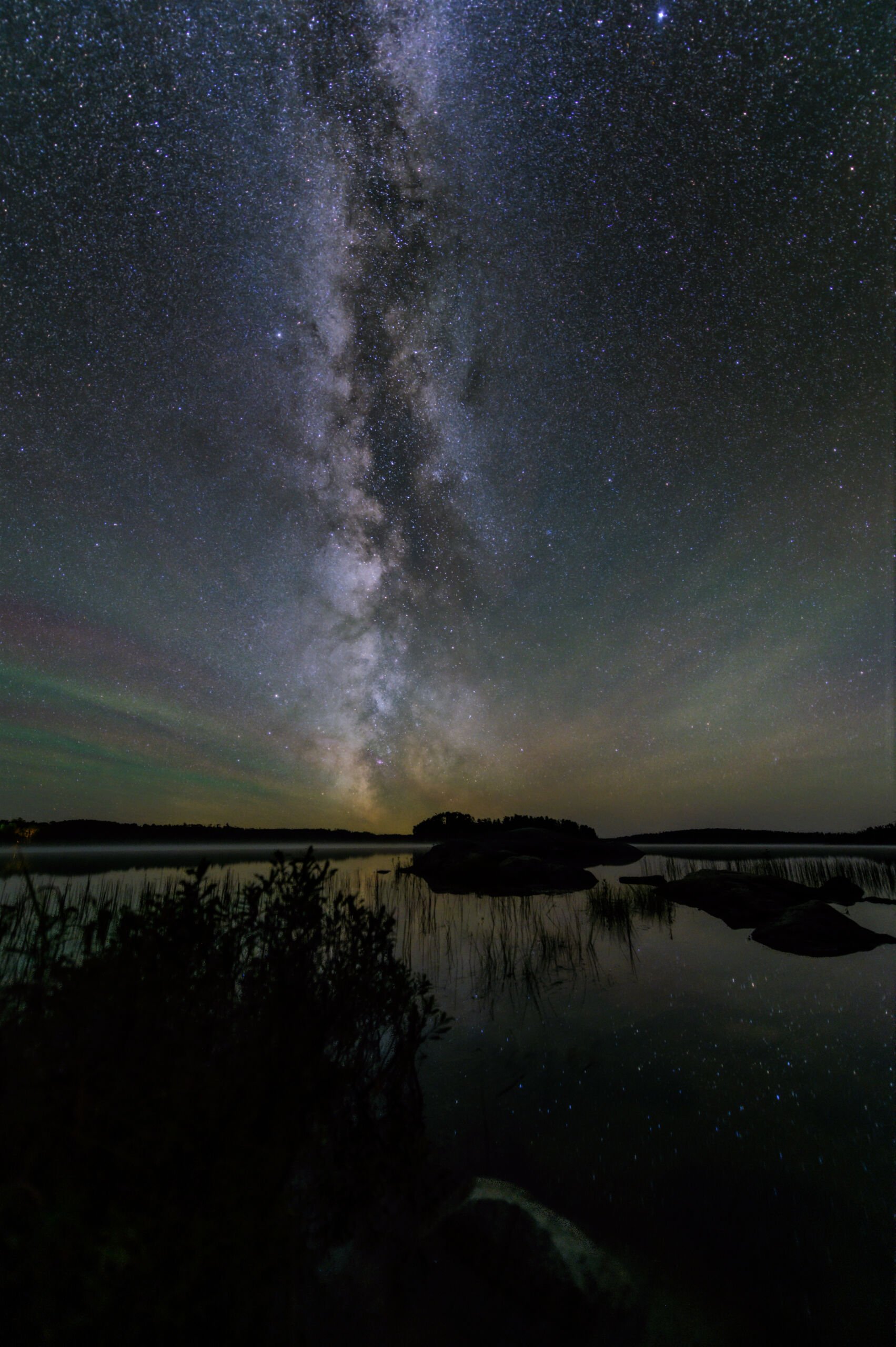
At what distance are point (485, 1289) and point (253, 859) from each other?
5171 centimetres

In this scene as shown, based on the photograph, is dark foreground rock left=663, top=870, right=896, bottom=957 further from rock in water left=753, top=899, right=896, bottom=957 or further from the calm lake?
the calm lake

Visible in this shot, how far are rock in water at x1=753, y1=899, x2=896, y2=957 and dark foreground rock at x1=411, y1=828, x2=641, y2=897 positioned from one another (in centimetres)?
1096

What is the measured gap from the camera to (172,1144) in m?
2.46

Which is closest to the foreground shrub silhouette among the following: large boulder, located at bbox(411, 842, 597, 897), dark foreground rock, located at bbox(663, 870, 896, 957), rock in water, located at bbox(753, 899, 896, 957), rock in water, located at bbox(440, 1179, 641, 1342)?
rock in water, located at bbox(440, 1179, 641, 1342)

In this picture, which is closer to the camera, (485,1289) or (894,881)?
(485,1289)

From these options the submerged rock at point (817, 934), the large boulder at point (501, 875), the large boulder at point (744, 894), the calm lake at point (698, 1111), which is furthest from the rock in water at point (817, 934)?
the large boulder at point (501, 875)

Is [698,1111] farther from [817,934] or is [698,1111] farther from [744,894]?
[744,894]

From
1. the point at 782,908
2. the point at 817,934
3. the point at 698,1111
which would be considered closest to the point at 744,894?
the point at 782,908

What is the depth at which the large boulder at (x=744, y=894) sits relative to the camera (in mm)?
16375

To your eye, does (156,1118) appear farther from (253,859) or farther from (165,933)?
(253,859)

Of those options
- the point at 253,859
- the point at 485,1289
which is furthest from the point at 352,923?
the point at 253,859

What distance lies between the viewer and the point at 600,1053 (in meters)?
6.66

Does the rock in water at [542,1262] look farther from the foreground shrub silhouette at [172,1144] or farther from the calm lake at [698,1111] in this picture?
the foreground shrub silhouette at [172,1144]

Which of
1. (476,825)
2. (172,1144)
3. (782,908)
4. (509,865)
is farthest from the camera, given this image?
(476,825)
